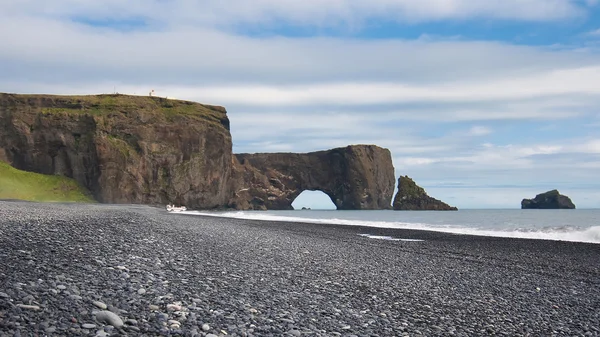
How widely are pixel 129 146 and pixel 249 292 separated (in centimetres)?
9790

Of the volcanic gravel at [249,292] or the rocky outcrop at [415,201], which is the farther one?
the rocky outcrop at [415,201]

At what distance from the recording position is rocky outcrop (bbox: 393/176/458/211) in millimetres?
161500

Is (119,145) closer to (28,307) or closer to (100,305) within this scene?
(100,305)

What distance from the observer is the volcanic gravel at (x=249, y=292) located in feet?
23.5

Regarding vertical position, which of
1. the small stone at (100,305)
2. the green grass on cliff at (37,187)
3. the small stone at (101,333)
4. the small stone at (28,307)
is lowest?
the small stone at (101,333)

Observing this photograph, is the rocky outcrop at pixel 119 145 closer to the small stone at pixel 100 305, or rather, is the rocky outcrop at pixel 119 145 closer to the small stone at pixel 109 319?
the small stone at pixel 100 305

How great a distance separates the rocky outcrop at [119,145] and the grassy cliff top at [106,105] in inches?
6.6

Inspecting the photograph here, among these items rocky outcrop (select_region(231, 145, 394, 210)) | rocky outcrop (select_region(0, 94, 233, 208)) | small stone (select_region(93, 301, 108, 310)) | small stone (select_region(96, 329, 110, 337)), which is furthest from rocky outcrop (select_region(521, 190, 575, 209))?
small stone (select_region(96, 329, 110, 337))

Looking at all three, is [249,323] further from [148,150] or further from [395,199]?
[395,199]

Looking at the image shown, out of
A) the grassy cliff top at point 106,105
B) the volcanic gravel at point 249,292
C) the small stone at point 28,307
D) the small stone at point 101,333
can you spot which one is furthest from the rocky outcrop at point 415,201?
the small stone at point 101,333

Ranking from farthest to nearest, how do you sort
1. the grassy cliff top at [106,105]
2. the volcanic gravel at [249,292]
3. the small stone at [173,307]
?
the grassy cliff top at [106,105] < the small stone at [173,307] < the volcanic gravel at [249,292]

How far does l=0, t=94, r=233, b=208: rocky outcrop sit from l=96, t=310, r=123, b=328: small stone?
95.0m

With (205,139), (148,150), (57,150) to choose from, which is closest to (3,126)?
(57,150)

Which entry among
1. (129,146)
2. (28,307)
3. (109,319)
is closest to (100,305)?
(109,319)
